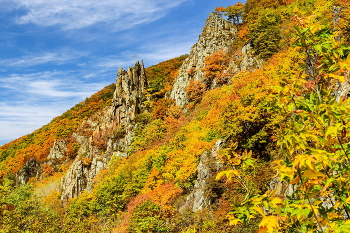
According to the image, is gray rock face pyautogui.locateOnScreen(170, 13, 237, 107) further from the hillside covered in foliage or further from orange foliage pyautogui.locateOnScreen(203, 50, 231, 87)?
orange foliage pyautogui.locateOnScreen(203, 50, 231, 87)

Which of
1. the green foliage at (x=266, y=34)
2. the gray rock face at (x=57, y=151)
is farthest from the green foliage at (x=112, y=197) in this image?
the gray rock face at (x=57, y=151)

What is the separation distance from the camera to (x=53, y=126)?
172 ft

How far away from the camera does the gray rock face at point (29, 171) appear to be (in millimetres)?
41072

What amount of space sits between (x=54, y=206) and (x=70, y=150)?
1513cm

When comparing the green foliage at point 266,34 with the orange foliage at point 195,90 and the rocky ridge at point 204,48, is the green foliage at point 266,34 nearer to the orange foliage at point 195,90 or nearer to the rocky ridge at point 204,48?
the rocky ridge at point 204,48

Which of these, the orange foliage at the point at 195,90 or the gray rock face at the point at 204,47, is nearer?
the orange foliage at the point at 195,90

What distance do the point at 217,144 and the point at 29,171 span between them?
4006 centimetres

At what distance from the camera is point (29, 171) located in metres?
41.7

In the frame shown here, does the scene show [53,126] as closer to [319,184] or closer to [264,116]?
[264,116]

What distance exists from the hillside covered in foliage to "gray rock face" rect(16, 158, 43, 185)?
184mm

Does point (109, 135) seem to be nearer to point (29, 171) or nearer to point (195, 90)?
point (29, 171)

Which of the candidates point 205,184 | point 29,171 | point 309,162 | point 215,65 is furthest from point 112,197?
point 29,171

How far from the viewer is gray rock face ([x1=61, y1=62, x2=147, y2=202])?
3400cm

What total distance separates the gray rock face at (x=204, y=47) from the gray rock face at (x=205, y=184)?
22.2 meters
